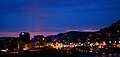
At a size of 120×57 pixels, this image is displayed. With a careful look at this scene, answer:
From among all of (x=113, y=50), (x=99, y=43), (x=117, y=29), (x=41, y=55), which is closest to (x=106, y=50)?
(x=113, y=50)

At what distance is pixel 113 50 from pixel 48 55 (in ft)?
81.6

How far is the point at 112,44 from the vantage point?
99312 mm

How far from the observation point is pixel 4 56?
75375mm

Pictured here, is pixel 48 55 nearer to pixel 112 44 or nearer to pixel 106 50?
pixel 106 50

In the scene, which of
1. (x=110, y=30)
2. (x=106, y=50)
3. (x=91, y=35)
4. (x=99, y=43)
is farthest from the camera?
(x=91, y=35)

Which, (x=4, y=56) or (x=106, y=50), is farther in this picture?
(x=106, y=50)

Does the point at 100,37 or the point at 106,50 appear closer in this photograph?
the point at 106,50

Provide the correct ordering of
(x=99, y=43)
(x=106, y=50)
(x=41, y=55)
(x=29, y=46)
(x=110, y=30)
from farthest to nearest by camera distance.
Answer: (x=110, y=30)
(x=99, y=43)
(x=106, y=50)
(x=29, y=46)
(x=41, y=55)

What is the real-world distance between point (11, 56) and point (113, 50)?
99.6ft

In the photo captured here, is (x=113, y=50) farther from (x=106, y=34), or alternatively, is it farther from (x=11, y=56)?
(x=11, y=56)

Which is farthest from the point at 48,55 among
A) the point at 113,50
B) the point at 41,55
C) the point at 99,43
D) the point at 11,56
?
the point at 99,43

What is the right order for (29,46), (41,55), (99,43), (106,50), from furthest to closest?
(99,43), (106,50), (29,46), (41,55)

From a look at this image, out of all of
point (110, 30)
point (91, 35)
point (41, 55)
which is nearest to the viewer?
point (41, 55)

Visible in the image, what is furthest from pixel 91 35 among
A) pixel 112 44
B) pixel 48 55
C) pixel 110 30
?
pixel 48 55
